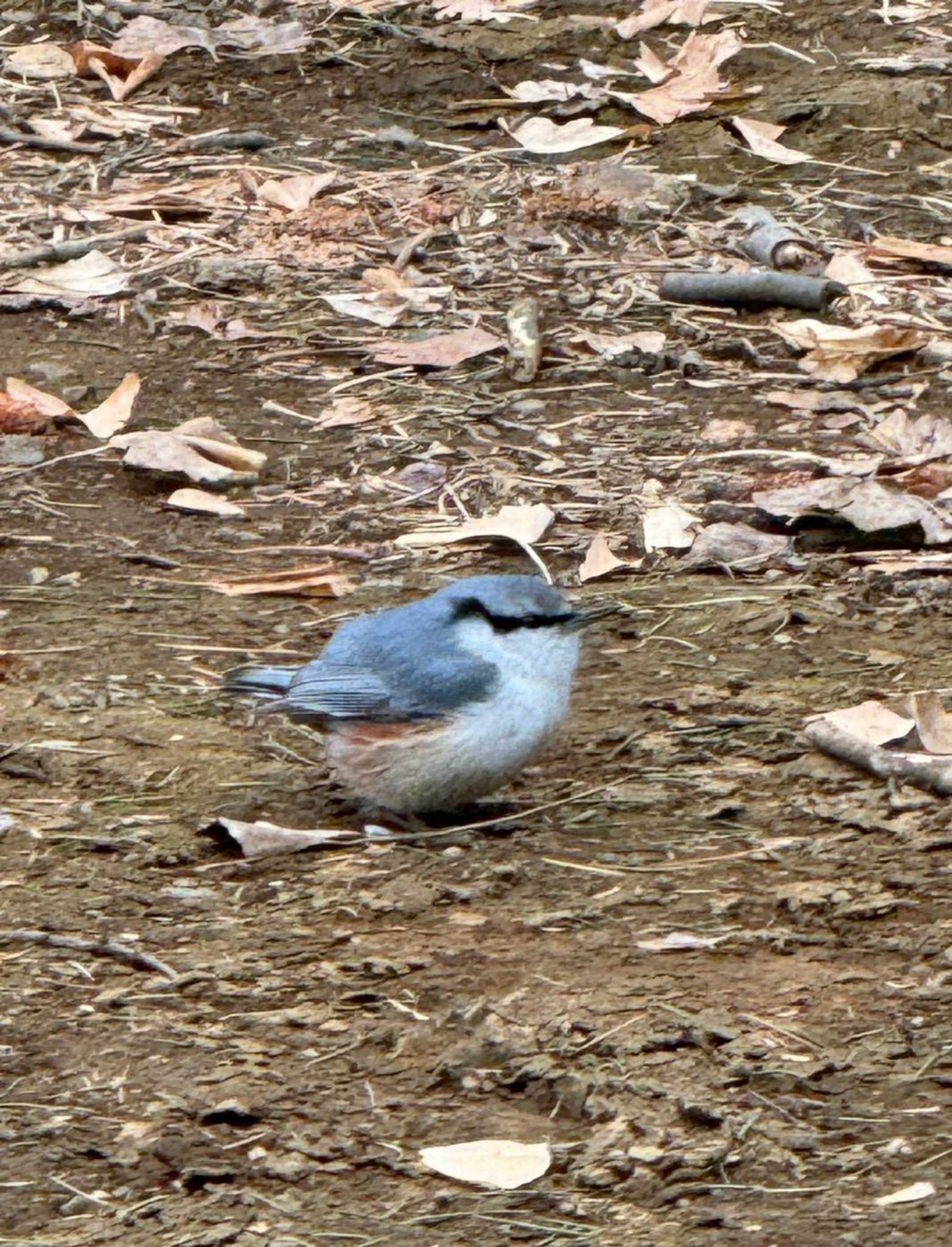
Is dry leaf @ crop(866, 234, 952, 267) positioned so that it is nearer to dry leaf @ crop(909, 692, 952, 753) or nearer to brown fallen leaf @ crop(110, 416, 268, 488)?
brown fallen leaf @ crop(110, 416, 268, 488)

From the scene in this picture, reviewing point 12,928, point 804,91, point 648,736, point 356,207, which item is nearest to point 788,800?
point 648,736

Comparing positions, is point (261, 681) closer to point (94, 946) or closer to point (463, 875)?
point (463, 875)

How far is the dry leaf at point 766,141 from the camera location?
805 cm

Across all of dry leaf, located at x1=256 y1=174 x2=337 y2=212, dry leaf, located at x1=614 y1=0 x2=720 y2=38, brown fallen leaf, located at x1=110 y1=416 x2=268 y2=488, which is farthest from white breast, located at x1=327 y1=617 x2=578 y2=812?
dry leaf, located at x1=614 y1=0 x2=720 y2=38

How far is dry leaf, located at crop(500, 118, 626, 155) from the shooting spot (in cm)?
820

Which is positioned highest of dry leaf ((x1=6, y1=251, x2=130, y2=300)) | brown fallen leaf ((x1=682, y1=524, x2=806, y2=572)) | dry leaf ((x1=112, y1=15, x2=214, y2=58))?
dry leaf ((x1=112, y1=15, x2=214, y2=58))

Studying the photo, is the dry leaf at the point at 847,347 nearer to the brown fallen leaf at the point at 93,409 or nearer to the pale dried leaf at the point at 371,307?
Answer: the pale dried leaf at the point at 371,307

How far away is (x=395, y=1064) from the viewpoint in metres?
3.58

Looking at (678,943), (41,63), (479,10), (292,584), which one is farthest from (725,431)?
(41,63)

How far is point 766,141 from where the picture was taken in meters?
8.12

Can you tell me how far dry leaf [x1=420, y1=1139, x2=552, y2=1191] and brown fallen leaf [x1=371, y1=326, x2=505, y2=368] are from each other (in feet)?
13.3

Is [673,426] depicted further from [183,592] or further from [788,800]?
[788,800]

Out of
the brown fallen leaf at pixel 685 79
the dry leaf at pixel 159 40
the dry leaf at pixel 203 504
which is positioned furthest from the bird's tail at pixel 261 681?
the dry leaf at pixel 159 40

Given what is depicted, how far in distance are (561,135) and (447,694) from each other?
427cm
